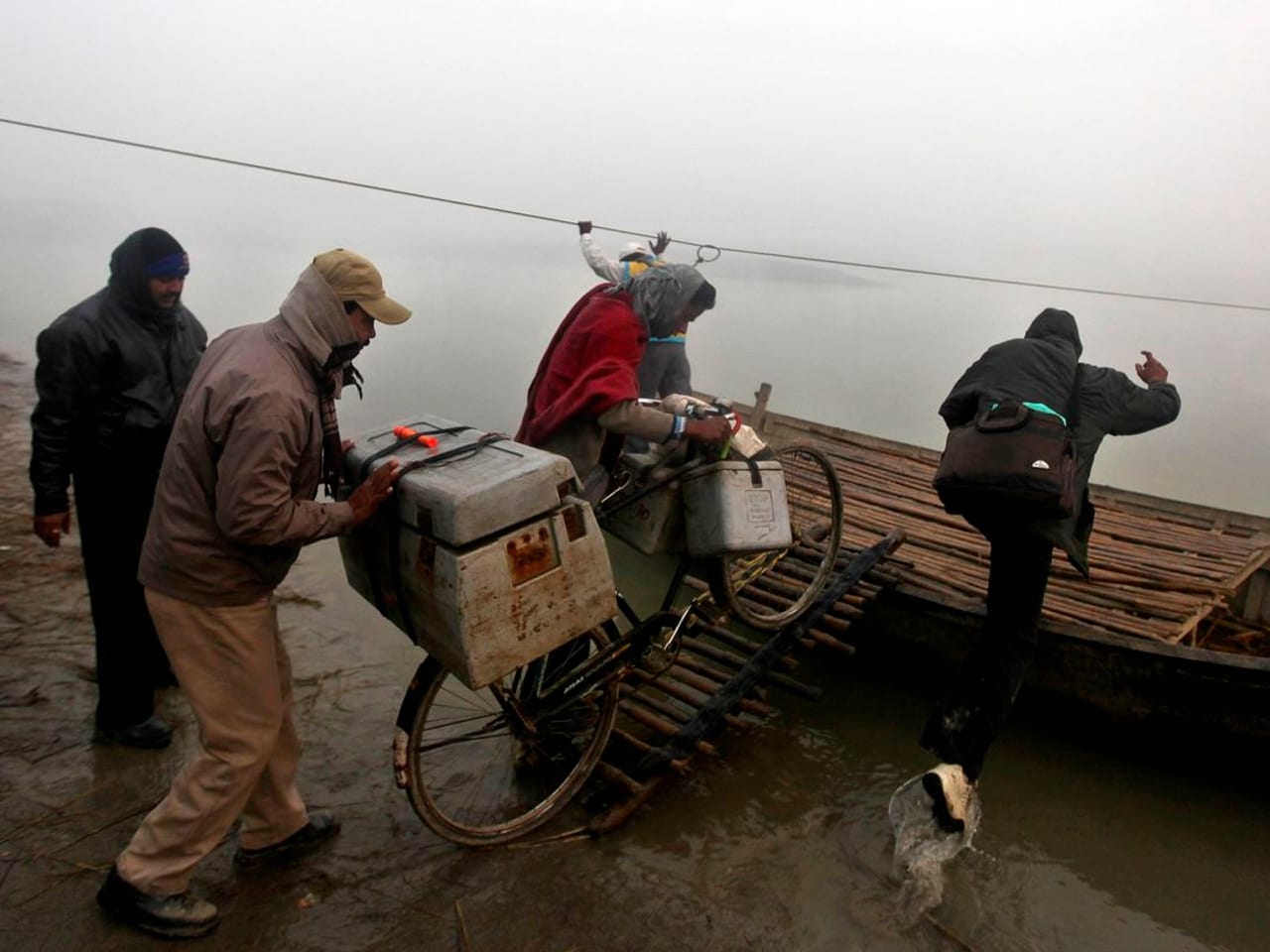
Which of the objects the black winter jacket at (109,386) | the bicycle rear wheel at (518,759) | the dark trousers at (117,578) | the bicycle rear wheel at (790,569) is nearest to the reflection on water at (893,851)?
the bicycle rear wheel at (518,759)

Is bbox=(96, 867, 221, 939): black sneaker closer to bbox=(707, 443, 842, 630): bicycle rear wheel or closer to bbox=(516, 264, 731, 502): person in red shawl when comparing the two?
bbox=(516, 264, 731, 502): person in red shawl

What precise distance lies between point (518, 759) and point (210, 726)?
139 centimetres

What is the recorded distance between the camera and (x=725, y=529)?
117 inches

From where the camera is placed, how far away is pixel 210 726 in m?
2.20

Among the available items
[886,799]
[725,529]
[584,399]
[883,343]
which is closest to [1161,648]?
[886,799]

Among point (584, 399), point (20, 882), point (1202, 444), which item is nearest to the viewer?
point (20, 882)

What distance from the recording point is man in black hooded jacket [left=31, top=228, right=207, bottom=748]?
276 centimetres

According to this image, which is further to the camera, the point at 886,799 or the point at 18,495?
the point at 18,495

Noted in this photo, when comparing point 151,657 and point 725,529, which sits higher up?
point 725,529

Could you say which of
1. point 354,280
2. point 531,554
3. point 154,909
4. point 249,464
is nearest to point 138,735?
point 154,909

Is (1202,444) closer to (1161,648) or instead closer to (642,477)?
(1161,648)

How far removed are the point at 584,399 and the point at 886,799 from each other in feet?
7.38

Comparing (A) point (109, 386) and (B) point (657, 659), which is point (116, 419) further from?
(B) point (657, 659)

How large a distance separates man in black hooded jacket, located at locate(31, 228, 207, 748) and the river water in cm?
161
